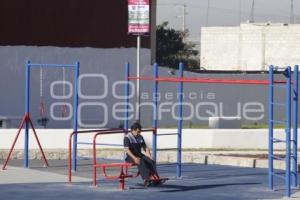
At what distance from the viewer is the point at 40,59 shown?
4294 centimetres

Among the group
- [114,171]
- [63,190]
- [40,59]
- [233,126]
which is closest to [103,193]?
[63,190]

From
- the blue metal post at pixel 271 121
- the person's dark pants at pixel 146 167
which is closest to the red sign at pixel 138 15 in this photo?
the person's dark pants at pixel 146 167

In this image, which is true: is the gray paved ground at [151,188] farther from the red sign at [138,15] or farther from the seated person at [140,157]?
the red sign at [138,15]

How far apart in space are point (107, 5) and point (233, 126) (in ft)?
33.6

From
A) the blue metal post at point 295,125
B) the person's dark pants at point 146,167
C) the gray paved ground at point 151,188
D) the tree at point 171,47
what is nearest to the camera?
the gray paved ground at point 151,188

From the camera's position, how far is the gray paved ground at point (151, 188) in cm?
1709

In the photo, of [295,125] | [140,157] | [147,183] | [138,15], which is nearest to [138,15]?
[138,15]

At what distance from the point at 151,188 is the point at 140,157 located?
68 cm

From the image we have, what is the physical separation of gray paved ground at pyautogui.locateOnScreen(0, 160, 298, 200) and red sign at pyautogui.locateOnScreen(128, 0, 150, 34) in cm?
1178

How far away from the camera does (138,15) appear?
34.3m

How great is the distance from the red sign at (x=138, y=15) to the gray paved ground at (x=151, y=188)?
38.7 feet

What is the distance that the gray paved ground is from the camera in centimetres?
1709

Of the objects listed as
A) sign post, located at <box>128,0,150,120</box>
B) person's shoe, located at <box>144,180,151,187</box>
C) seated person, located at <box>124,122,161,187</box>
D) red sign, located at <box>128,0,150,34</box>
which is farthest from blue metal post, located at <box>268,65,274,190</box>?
red sign, located at <box>128,0,150,34</box>

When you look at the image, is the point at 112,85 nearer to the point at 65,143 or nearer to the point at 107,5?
the point at 107,5
